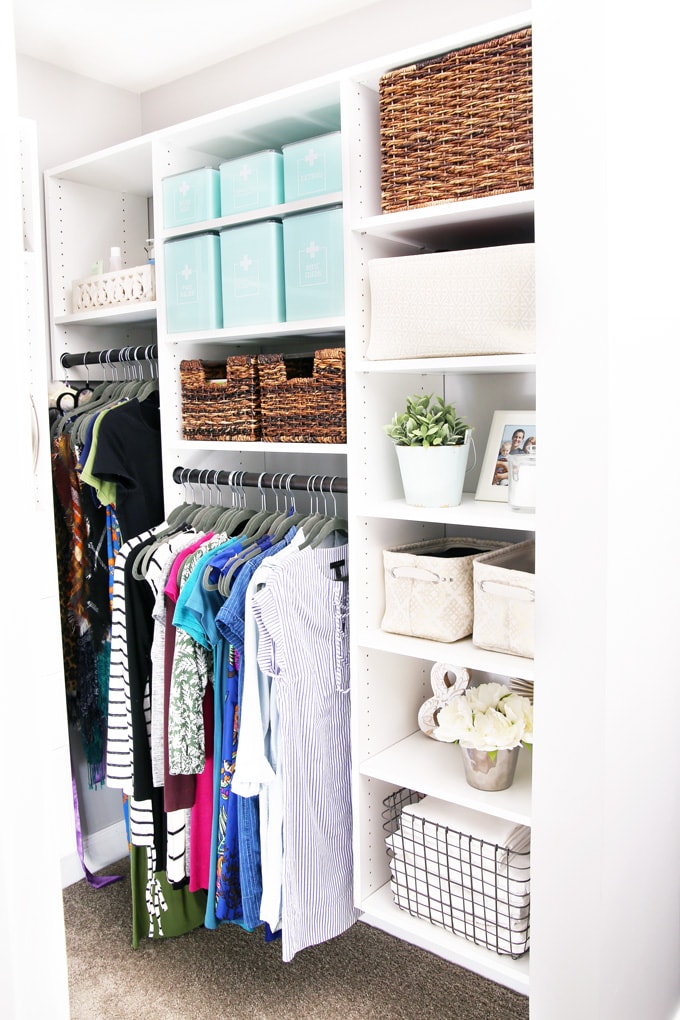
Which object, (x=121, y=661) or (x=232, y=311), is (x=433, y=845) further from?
(x=232, y=311)

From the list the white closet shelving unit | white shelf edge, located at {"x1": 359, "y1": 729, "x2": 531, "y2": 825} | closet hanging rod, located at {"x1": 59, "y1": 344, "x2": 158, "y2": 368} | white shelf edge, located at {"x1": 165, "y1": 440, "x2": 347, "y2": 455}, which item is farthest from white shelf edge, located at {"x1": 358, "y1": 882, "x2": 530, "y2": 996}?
closet hanging rod, located at {"x1": 59, "y1": 344, "x2": 158, "y2": 368}

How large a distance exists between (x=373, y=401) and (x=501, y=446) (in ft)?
1.07

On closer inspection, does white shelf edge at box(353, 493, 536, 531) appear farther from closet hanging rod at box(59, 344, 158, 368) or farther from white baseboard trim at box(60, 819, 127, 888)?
white baseboard trim at box(60, 819, 127, 888)

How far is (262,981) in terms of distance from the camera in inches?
84.2

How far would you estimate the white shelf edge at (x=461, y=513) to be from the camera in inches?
70.5

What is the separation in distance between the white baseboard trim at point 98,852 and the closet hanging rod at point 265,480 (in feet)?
4.00

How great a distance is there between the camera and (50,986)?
0.88m

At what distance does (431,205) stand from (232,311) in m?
0.64

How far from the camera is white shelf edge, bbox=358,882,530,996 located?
1.93 meters

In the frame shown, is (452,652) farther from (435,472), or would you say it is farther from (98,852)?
(98,852)

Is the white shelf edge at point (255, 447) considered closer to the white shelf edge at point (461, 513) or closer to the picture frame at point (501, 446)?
the white shelf edge at point (461, 513)

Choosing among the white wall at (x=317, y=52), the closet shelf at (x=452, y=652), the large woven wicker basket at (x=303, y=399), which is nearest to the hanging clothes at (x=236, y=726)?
the closet shelf at (x=452, y=652)

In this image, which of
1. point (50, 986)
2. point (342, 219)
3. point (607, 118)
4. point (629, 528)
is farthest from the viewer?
point (342, 219)

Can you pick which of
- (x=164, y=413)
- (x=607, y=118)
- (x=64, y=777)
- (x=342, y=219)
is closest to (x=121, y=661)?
(x=64, y=777)
